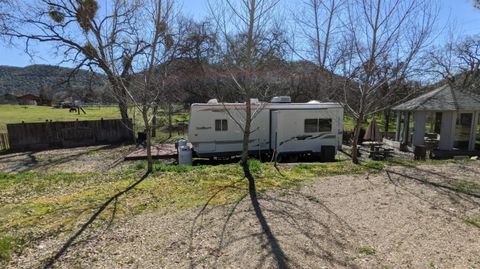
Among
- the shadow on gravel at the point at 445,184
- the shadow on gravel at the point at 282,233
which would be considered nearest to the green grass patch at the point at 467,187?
the shadow on gravel at the point at 445,184

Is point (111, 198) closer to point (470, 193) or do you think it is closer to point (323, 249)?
point (323, 249)

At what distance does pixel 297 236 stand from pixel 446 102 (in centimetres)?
1274

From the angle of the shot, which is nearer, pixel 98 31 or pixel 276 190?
pixel 276 190

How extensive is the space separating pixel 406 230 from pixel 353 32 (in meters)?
5.99

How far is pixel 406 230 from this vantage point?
3.95 m

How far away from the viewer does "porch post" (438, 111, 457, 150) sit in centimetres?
1287

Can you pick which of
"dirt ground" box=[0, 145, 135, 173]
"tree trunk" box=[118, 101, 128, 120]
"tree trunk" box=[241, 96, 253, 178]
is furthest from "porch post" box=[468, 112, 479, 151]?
"dirt ground" box=[0, 145, 135, 173]

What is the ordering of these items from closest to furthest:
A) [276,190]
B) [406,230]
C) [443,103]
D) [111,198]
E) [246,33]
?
[406,230]
[111,198]
[276,190]
[246,33]
[443,103]

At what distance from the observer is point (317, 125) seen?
1187 cm

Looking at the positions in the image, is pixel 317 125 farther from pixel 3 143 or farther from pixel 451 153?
pixel 3 143

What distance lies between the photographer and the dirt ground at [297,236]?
321 cm

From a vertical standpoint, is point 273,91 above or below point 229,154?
above

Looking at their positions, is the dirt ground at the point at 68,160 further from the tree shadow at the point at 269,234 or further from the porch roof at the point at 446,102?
the porch roof at the point at 446,102

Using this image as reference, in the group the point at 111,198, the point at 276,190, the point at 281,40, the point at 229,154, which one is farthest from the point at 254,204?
the point at 281,40
